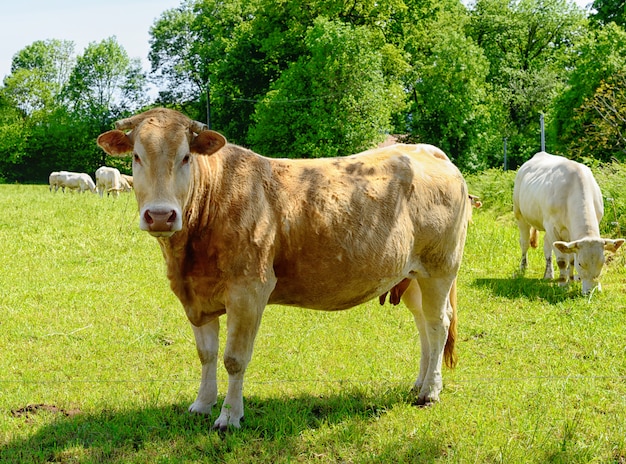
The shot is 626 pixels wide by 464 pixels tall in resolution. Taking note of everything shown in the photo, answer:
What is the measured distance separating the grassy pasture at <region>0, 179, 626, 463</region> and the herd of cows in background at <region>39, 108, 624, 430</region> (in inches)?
17.1

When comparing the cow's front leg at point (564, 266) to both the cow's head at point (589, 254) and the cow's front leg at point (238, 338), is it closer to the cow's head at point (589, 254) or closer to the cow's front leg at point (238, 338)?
the cow's head at point (589, 254)

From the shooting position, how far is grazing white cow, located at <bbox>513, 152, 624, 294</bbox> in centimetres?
984

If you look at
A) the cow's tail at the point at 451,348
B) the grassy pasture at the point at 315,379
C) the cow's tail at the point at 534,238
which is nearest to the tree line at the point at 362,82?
the cow's tail at the point at 534,238

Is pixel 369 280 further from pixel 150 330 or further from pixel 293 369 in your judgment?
pixel 150 330

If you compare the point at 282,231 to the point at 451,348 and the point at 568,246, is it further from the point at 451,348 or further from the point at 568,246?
the point at 568,246

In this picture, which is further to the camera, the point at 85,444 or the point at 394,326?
the point at 394,326

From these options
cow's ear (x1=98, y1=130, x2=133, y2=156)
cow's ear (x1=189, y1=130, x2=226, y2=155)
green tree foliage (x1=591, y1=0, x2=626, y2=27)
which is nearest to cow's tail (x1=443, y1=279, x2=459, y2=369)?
cow's ear (x1=189, y1=130, x2=226, y2=155)

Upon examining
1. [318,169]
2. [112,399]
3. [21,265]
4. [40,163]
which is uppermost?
[318,169]

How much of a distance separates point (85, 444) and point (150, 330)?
3.26 metres

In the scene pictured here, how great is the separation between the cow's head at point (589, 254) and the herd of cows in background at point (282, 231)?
4.52 metres

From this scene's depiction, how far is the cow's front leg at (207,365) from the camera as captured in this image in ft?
17.6

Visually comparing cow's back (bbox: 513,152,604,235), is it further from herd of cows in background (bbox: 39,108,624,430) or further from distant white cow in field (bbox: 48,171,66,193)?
distant white cow in field (bbox: 48,171,66,193)

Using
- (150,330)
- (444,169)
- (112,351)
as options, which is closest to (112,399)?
(112,351)

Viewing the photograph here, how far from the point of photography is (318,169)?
18.0 feet
